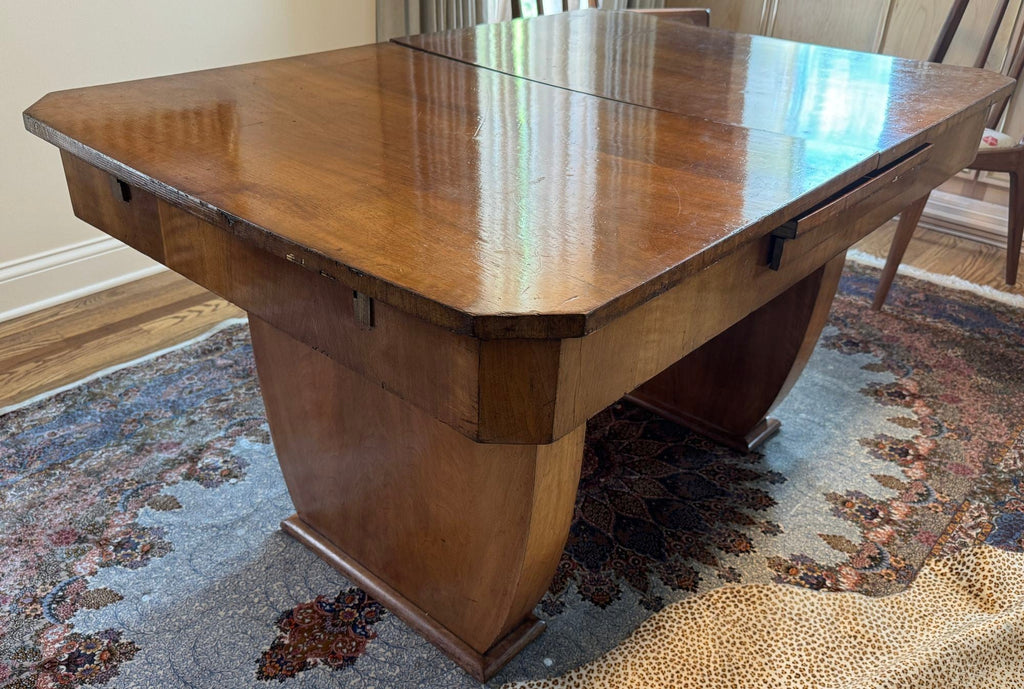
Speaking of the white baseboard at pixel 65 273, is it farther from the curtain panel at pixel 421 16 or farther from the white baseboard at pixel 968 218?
the white baseboard at pixel 968 218

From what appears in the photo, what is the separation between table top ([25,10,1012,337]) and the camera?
0.85 metres

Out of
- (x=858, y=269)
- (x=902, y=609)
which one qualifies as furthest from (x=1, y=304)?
(x=858, y=269)

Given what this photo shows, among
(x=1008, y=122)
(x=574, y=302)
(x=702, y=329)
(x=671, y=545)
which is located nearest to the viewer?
(x=574, y=302)

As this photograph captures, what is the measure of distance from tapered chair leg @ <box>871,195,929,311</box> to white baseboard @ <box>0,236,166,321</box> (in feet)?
6.96

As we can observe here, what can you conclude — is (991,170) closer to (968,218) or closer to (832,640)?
(968,218)

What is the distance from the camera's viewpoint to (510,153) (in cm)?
116

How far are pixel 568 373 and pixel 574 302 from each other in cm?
8

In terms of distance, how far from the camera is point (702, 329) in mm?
1029

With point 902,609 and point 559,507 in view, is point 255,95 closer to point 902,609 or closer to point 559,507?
point 559,507

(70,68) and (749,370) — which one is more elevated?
(70,68)

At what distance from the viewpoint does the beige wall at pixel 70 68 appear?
212 cm

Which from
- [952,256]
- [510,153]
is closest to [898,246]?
[952,256]

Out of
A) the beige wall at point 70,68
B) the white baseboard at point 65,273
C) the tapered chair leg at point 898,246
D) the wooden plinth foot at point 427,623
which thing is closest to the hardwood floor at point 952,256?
the tapered chair leg at point 898,246

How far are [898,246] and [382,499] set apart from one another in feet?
5.58
